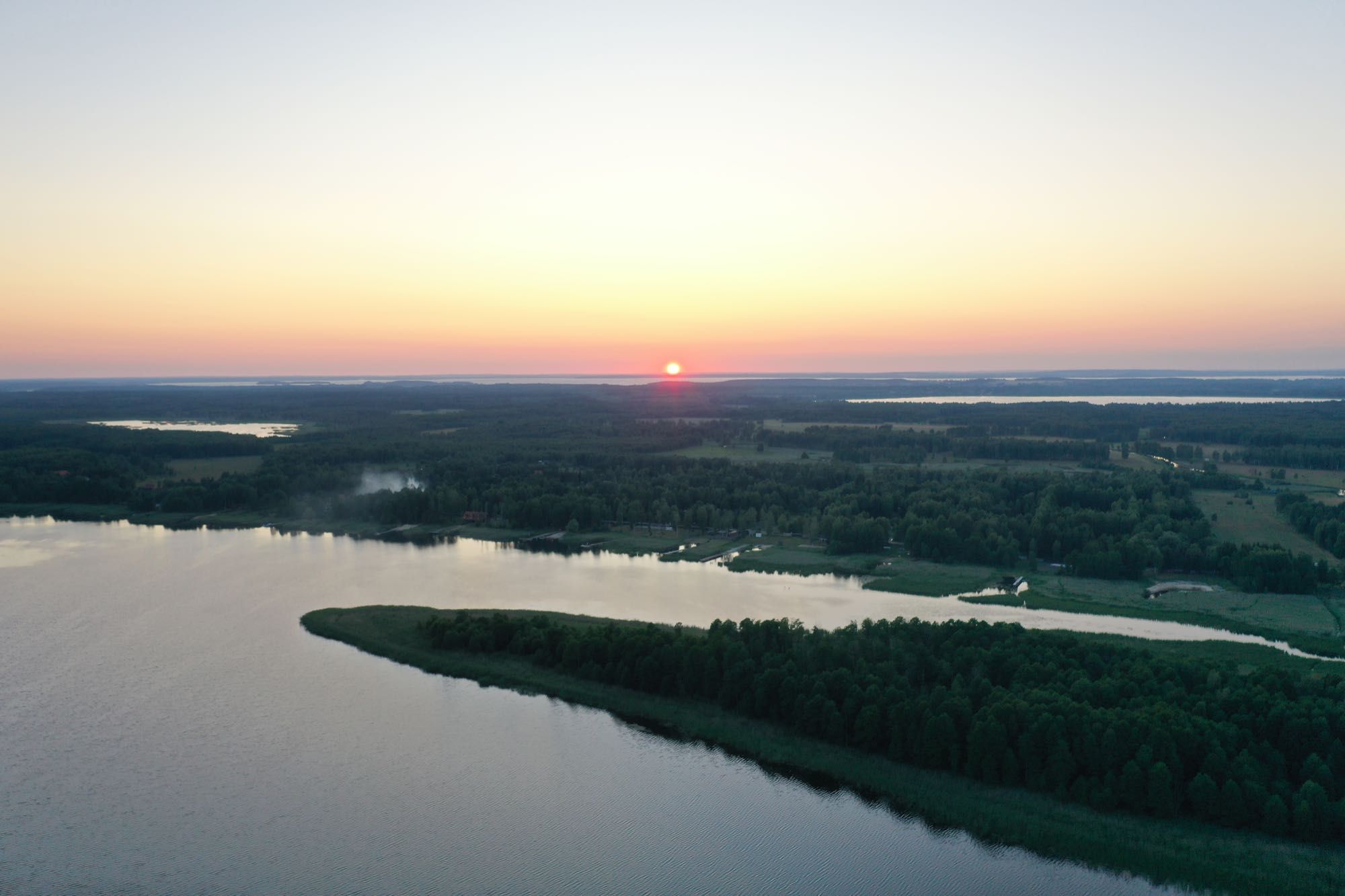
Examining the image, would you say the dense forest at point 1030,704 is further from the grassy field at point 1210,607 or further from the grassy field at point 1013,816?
the grassy field at point 1210,607

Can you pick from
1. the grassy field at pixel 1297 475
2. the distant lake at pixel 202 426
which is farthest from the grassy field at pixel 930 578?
the distant lake at pixel 202 426

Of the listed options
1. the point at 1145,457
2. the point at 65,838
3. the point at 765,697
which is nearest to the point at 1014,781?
the point at 765,697

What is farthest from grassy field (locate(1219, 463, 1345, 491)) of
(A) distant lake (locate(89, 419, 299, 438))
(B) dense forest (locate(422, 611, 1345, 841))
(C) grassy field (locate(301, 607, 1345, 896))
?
(A) distant lake (locate(89, 419, 299, 438))

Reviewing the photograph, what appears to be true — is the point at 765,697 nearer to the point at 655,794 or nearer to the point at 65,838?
the point at 655,794

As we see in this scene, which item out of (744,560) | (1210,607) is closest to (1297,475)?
(1210,607)

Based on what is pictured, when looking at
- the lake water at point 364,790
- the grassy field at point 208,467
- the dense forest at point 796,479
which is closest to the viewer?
the lake water at point 364,790

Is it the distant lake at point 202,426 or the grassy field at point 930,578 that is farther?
the distant lake at point 202,426

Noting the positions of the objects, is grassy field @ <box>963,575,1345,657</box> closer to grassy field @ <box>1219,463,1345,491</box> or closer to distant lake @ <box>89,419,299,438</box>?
grassy field @ <box>1219,463,1345,491</box>

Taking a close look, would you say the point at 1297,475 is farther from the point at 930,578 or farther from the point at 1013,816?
the point at 1013,816
